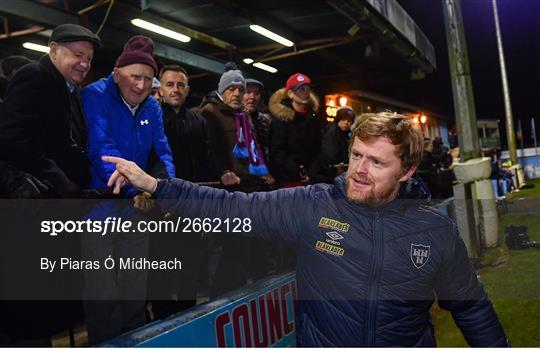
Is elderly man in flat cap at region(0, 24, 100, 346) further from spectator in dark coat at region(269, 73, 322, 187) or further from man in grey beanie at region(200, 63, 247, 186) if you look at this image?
spectator in dark coat at region(269, 73, 322, 187)

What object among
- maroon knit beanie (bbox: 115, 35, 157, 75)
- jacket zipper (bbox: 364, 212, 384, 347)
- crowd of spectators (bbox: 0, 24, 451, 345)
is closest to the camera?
jacket zipper (bbox: 364, 212, 384, 347)

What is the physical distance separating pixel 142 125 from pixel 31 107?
571 millimetres

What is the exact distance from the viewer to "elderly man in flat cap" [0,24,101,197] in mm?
1988

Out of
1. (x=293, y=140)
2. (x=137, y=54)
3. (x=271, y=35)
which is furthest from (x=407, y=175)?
(x=271, y=35)

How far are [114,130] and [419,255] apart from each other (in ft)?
5.11

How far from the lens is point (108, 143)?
2299 millimetres

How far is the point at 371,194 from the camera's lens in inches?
74.5

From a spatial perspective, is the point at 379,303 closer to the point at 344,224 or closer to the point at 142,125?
the point at 344,224

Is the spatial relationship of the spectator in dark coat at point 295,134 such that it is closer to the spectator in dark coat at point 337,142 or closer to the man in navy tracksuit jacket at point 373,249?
the spectator in dark coat at point 337,142

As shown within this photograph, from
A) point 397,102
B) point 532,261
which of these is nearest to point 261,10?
point 532,261

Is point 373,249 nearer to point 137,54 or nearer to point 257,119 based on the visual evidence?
point 137,54

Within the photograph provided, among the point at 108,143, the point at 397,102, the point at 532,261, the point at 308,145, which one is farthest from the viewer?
the point at 397,102

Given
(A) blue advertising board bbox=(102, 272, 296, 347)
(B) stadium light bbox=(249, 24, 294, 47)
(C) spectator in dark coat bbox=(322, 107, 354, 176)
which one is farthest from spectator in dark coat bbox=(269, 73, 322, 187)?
(B) stadium light bbox=(249, 24, 294, 47)

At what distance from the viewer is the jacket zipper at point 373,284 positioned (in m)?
1.81
